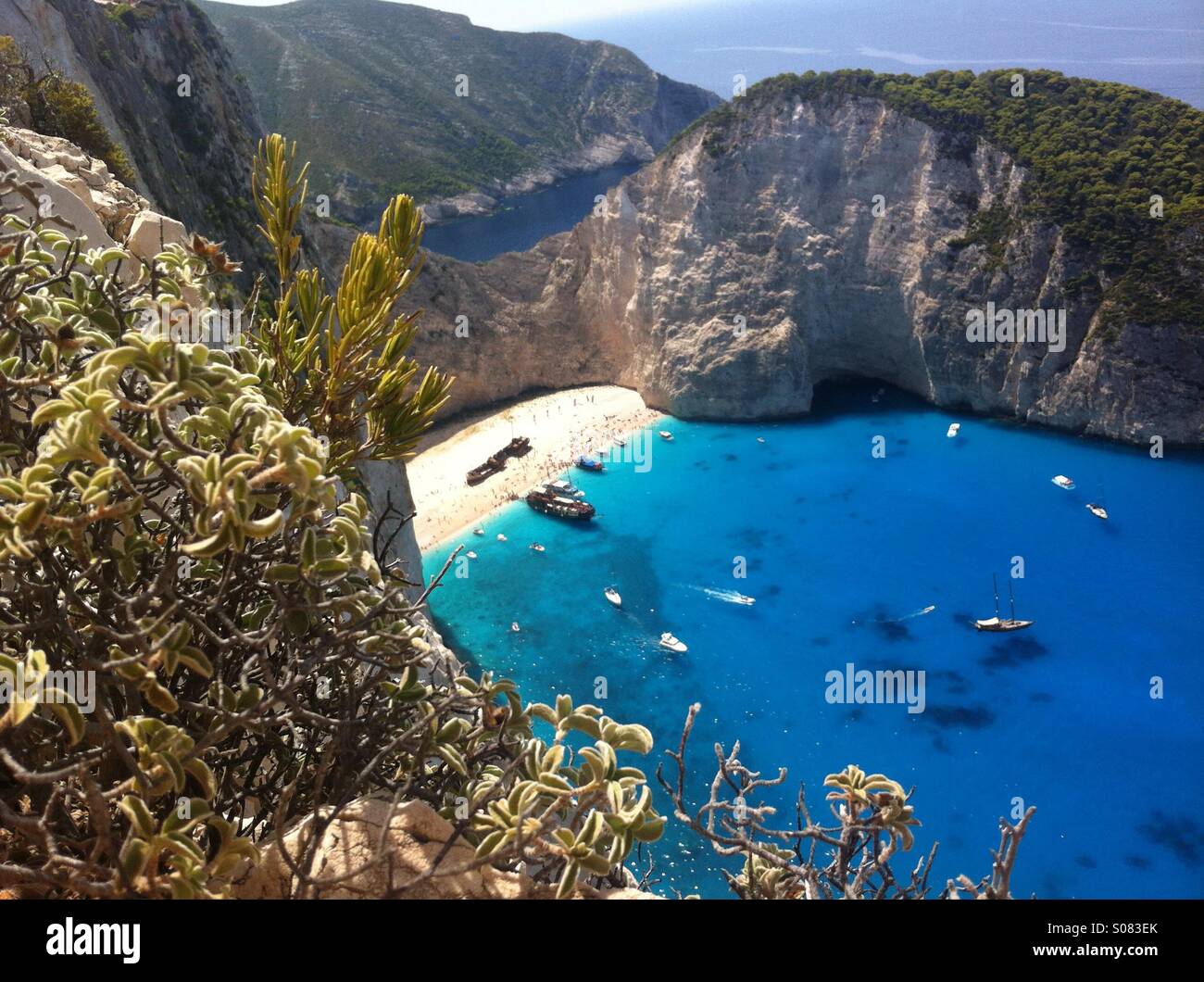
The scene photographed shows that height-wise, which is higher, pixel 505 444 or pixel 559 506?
pixel 505 444

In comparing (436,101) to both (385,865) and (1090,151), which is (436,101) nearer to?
(1090,151)

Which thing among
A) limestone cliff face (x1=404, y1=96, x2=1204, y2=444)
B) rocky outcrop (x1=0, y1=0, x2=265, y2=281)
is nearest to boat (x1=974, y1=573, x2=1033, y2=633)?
limestone cliff face (x1=404, y1=96, x2=1204, y2=444)

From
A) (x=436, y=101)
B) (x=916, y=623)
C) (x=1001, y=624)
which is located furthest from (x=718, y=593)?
(x=436, y=101)

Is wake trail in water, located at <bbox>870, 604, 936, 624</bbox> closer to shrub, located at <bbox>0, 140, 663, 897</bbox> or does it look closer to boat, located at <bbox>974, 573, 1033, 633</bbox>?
boat, located at <bbox>974, 573, 1033, 633</bbox>

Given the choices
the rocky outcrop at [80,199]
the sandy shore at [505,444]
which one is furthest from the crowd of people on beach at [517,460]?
the rocky outcrop at [80,199]

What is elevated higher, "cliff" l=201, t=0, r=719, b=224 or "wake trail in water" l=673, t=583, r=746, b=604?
"cliff" l=201, t=0, r=719, b=224
